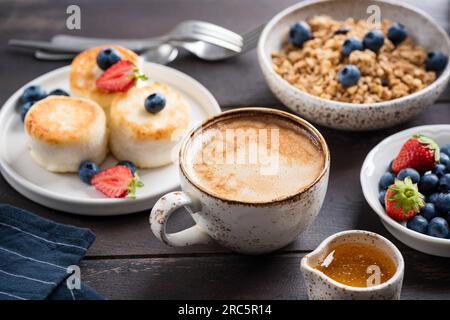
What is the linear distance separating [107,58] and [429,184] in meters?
0.81

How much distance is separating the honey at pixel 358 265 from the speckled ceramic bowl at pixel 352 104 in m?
0.43

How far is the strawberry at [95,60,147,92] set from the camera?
1660 millimetres

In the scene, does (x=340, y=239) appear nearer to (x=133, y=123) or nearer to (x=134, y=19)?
(x=133, y=123)

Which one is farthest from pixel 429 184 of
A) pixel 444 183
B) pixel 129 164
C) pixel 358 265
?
pixel 129 164

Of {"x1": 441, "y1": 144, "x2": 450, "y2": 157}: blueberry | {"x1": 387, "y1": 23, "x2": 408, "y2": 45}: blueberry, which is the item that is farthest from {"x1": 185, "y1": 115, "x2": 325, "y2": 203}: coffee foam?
{"x1": 387, "y1": 23, "x2": 408, "y2": 45}: blueberry

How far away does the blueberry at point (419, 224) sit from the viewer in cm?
136

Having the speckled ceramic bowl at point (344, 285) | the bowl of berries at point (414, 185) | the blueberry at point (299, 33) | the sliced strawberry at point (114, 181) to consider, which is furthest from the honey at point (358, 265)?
the blueberry at point (299, 33)

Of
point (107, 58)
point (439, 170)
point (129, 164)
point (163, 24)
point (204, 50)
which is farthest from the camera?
point (163, 24)

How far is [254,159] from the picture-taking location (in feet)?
4.43

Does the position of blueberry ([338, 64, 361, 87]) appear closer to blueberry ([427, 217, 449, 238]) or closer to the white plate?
the white plate

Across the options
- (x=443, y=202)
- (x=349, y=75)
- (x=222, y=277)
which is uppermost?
(x=349, y=75)

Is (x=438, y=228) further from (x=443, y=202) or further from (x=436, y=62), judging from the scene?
(x=436, y=62)

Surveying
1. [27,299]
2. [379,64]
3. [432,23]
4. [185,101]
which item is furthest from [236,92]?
[27,299]

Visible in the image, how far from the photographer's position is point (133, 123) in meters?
1.58
